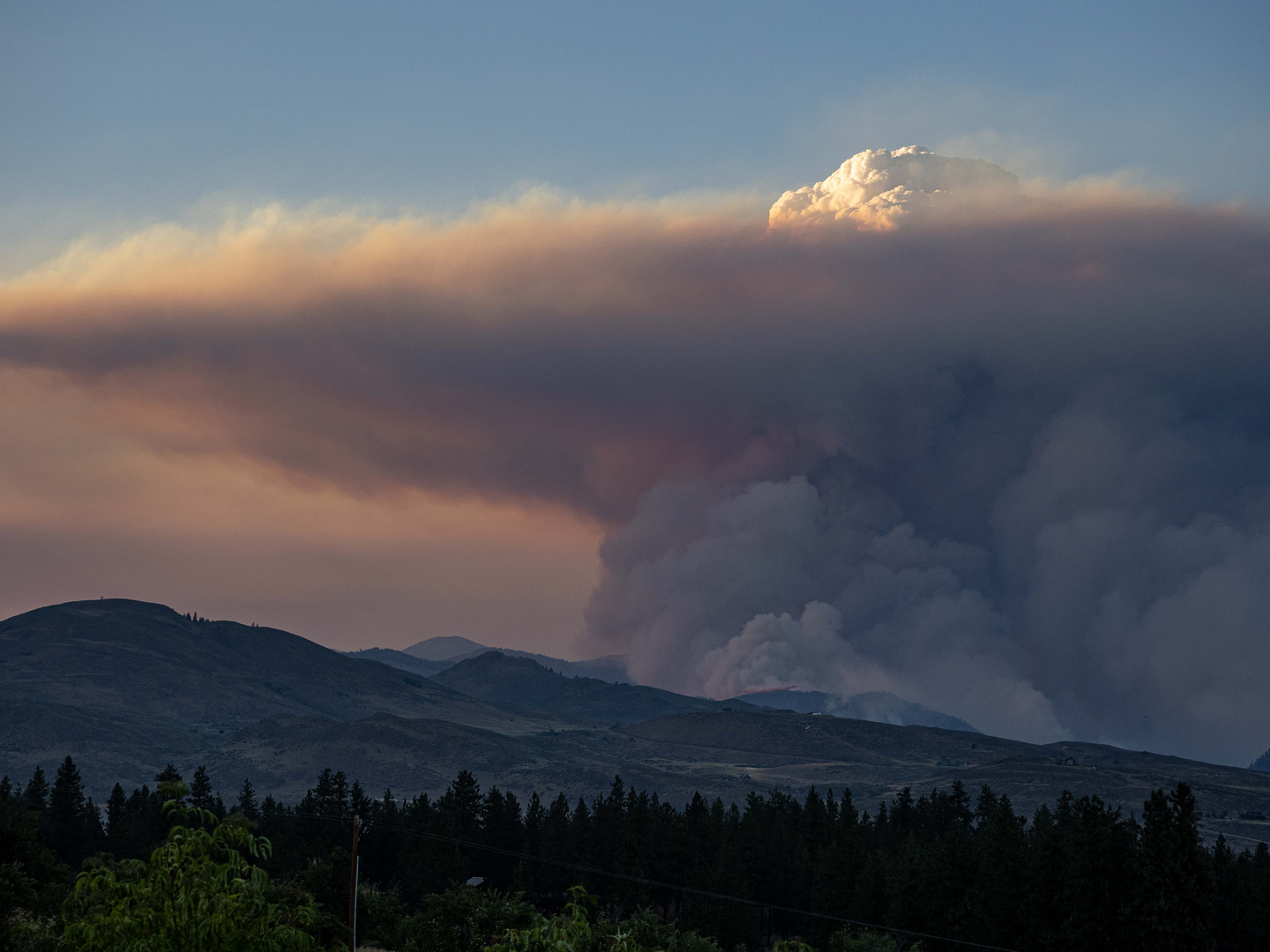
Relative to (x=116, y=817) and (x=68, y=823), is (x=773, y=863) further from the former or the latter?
(x=116, y=817)

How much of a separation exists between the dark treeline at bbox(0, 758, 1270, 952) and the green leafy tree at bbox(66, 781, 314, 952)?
33802 millimetres

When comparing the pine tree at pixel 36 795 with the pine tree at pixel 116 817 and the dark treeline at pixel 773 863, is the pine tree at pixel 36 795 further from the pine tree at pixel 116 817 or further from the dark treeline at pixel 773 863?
the pine tree at pixel 116 817

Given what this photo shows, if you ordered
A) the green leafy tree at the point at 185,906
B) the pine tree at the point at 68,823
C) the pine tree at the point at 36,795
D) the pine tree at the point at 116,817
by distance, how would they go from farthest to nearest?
the pine tree at the point at 36,795, the pine tree at the point at 68,823, the pine tree at the point at 116,817, the green leafy tree at the point at 185,906

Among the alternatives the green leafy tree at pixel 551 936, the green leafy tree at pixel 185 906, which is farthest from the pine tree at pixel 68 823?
the green leafy tree at pixel 551 936

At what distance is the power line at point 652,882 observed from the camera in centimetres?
8775

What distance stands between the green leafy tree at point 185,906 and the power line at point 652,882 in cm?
7240

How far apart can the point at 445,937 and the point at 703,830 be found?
5605 cm

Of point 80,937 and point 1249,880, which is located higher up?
point 80,937

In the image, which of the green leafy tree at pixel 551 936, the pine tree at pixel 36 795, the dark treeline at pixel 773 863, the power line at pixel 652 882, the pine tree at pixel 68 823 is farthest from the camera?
the pine tree at pixel 36 795

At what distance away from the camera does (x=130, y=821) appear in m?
139

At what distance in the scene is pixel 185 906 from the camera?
24062 millimetres

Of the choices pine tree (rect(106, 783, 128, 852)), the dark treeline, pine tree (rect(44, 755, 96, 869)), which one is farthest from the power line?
pine tree (rect(44, 755, 96, 869))

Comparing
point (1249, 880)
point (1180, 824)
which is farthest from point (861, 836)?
point (1180, 824)

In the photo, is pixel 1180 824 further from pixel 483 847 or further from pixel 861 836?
pixel 483 847
